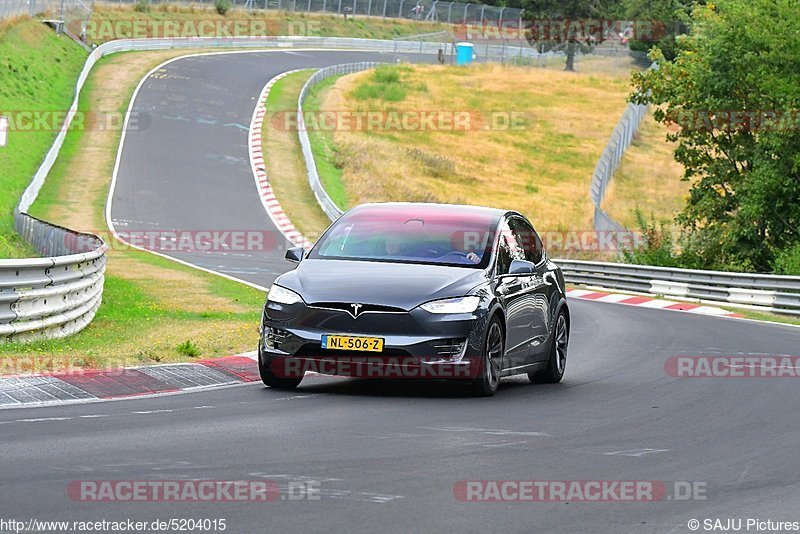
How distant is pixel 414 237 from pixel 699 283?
68.4ft

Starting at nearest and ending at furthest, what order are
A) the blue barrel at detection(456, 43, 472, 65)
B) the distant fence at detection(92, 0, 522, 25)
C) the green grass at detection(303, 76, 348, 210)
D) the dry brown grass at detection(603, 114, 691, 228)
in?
the green grass at detection(303, 76, 348, 210), the dry brown grass at detection(603, 114, 691, 228), the blue barrel at detection(456, 43, 472, 65), the distant fence at detection(92, 0, 522, 25)

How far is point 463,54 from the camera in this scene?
10450 cm

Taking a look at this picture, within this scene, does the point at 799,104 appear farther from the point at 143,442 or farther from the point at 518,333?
the point at 143,442

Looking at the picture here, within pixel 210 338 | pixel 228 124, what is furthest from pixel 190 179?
pixel 210 338

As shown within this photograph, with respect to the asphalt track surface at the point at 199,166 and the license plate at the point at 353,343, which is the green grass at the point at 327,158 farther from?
the license plate at the point at 353,343

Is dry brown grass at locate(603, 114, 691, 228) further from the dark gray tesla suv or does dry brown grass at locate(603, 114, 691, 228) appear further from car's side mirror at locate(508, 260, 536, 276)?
car's side mirror at locate(508, 260, 536, 276)

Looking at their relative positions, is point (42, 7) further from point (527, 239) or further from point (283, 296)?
point (283, 296)

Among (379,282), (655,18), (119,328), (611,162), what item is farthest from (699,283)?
(655,18)

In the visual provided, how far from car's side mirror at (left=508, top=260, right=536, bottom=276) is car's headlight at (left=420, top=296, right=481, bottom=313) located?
3.03 feet

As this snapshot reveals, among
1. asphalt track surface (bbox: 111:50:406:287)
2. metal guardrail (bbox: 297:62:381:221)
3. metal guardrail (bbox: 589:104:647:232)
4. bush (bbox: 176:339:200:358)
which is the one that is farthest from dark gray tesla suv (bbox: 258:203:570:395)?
metal guardrail (bbox: 589:104:647:232)

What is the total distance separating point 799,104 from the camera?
34.1 m

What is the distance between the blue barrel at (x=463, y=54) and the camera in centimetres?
10438

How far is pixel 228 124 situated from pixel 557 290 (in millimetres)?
47323

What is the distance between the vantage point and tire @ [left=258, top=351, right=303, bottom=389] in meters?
12.3
